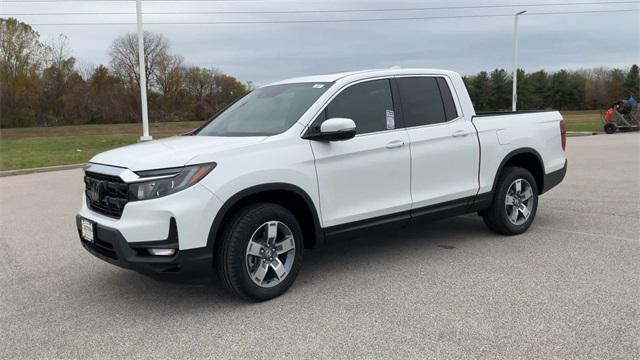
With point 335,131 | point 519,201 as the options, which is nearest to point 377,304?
point 335,131

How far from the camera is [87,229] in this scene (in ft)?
14.8

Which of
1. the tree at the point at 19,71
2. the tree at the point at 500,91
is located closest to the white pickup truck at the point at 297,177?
the tree at the point at 19,71

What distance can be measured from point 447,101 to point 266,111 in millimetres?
1941

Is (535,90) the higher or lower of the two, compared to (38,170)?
higher

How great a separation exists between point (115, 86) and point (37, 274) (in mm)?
61764

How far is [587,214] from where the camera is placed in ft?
24.8

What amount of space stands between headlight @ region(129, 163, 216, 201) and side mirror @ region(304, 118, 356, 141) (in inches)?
42.0

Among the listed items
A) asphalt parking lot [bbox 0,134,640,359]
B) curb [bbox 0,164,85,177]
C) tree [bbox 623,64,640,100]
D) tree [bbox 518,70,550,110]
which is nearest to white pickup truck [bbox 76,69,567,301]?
asphalt parking lot [bbox 0,134,640,359]

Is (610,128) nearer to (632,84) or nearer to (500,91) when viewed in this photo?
(500,91)

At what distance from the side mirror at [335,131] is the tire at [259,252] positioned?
2.20ft

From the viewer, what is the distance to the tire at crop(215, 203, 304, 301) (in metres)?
4.23

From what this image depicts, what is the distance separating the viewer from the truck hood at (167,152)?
4.08 metres

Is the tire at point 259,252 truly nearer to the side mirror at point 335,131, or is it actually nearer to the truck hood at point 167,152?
the truck hood at point 167,152

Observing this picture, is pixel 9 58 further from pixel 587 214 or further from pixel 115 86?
pixel 587 214
